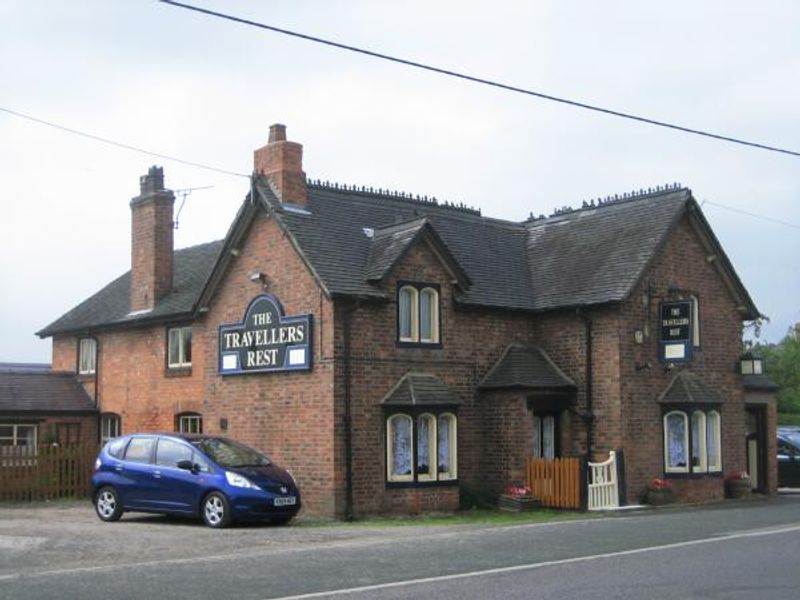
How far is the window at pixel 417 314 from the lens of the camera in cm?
2462

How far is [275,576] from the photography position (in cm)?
1332

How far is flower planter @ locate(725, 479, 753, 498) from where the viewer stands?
27062 millimetres

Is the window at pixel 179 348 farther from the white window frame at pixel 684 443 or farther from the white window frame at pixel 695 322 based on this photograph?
the white window frame at pixel 695 322

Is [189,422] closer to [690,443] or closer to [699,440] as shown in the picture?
[690,443]

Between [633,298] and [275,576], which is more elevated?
[633,298]

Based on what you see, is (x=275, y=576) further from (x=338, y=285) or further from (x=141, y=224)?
(x=141, y=224)

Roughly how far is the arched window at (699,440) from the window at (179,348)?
12652 mm

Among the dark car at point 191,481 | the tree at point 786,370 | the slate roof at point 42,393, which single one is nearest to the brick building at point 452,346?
the dark car at point 191,481

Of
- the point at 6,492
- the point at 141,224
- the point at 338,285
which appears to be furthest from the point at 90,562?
the point at 141,224

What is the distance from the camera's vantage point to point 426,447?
24375 millimetres

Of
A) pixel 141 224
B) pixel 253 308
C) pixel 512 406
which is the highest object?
pixel 141 224

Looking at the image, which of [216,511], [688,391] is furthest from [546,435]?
[216,511]

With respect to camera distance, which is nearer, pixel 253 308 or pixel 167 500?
pixel 167 500

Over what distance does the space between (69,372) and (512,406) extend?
1517 cm
